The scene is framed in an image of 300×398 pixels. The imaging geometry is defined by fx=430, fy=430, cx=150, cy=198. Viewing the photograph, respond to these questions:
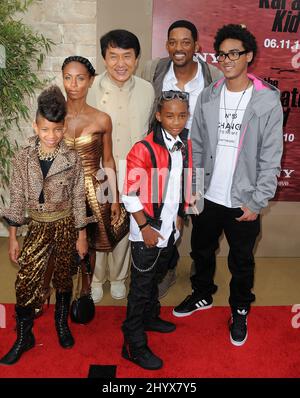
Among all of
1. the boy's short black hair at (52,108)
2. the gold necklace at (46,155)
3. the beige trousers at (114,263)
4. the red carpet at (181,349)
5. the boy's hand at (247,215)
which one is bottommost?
the red carpet at (181,349)

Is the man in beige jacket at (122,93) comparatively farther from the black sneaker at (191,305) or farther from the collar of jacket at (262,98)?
the black sneaker at (191,305)

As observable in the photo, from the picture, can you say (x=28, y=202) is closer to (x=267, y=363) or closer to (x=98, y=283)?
(x=98, y=283)

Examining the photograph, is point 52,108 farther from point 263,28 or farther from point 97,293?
point 263,28

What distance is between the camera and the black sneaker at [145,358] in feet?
8.33

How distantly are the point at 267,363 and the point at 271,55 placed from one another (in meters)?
2.56

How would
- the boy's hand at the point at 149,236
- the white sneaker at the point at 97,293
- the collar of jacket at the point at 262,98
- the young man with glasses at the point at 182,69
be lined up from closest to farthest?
the boy's hand at the point at 149,236 → the collar of jacket at the point at 262,98 → the young man with glasses at the point at 182,69 → the white sneaker at the point at 97,293

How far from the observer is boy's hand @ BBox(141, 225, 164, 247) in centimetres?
236

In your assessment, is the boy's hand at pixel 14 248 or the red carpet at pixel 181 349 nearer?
the boy's hand at pixel 14 248

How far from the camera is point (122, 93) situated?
113 inches

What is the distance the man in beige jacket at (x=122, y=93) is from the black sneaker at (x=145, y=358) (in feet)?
3.94

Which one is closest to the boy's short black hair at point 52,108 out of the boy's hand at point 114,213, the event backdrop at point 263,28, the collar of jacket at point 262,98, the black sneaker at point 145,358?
the boy's hand at point 114,213

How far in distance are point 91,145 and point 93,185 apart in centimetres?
26

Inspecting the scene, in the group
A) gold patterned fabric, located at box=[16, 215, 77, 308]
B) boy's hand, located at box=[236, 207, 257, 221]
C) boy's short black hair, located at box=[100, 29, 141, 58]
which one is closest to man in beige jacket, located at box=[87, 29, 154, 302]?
boy's short black hair, located at box=[100, 29, 141, 58]

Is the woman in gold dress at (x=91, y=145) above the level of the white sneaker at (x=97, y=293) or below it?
above
